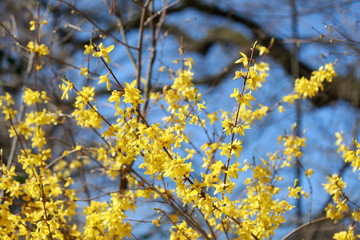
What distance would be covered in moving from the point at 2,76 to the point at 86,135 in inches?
60.6

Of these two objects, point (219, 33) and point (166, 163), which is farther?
point (219, 33)

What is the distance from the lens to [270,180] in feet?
8.40

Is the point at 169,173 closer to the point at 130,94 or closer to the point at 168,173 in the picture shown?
the point at 168,173

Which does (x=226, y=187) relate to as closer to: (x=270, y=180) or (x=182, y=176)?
(x=182, y=176)

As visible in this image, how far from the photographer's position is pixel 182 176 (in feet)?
5.95

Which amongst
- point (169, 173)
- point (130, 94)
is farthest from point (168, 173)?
point (130, 94)

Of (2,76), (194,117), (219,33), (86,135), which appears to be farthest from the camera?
(219,33)

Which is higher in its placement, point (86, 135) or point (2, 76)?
point (2, 76)

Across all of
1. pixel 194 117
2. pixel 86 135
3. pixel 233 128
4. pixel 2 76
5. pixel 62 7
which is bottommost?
pixel 233 128

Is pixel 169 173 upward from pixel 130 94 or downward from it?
downward

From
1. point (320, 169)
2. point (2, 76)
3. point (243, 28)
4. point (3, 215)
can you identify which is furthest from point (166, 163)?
point (243, 28)

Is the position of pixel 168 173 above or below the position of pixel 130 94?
below

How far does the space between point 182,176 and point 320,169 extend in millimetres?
4875

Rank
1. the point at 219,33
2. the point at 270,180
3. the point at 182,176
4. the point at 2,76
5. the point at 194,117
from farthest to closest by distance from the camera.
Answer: the point at 219,33 → the point at 2,76 → the point at 270,180 → the point at 194,117 → the point at 182,176
